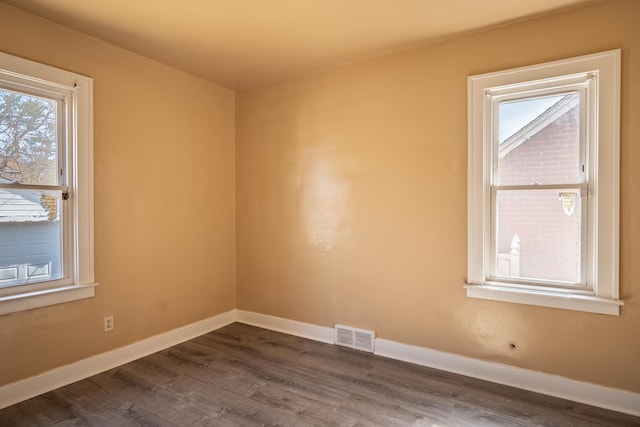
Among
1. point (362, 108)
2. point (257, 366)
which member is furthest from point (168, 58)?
point (257, 366)

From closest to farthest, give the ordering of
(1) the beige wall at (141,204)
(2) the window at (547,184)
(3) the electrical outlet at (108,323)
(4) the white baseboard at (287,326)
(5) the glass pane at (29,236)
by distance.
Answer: (2) the window at (547,184) < (5) the glass pane at (29,236) < (1) the beige wall at (141,204) < (3) the electrical outlet at (108,323) < (4) the white baseboard at (287,326)

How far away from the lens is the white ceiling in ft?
7.82

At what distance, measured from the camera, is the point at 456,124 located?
2840mm

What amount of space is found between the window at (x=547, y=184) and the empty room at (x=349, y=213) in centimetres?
1

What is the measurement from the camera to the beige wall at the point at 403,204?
93.0 inches

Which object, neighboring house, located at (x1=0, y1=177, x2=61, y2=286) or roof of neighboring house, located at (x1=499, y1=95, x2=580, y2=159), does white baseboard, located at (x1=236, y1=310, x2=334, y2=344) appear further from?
roof of neighboring house, located at (x1=499, y1=95, x2=580, y2=159)

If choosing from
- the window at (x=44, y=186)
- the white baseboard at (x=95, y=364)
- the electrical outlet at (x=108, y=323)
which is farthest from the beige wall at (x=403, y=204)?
the window at (x=44, y=186)

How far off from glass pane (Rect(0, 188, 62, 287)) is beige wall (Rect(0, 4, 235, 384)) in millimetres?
262

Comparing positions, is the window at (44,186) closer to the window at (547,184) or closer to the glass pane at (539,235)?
the window at (547,184)

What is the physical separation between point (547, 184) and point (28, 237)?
12.2 feet

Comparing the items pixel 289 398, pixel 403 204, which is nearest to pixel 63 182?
pixel 289 398

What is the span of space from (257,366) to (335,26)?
2761 mm

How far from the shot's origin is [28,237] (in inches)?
100

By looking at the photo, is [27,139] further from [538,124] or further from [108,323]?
[538,124]
